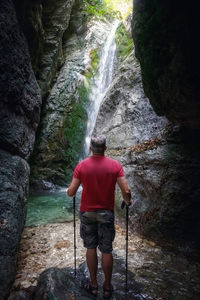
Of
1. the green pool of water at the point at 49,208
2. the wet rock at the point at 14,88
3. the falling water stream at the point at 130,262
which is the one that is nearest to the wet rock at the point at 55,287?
the falling water stream at the point at 130,262

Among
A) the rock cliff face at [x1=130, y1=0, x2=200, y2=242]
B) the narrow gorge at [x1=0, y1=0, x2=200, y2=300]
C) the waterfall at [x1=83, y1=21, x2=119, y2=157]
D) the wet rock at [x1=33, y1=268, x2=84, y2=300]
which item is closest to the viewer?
the wet rock at [x1=33, y1=268, x2=84, y2=300]

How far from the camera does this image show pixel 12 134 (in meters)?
3.80

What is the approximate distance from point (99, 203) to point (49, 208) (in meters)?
6.20

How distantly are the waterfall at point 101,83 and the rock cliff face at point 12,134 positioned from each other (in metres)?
8.78

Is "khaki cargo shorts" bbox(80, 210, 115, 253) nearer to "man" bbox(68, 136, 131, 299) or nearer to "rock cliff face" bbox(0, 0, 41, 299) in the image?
"man" bbox(68, 136, 131, 299)

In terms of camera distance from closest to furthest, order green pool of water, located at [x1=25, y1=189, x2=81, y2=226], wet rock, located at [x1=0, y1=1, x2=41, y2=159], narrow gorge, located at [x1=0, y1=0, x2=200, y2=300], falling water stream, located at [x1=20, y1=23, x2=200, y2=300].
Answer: narrow gorge, located at [x1=0, y1=0, x2=200, y2=300] → falling water stream, located at [x1=20, y1=23, x2=200, y2=300] → wet rock, located at [x1=0, y1=1, x2=41, y2=159] → green pool of water, located at [x1=25, y1=189, x2=81, y2=226]

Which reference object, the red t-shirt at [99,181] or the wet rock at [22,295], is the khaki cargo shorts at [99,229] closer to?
the red t-shirt at [99,181]

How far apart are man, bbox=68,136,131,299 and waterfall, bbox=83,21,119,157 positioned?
10097 mm

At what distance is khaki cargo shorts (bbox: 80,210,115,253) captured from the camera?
293cm

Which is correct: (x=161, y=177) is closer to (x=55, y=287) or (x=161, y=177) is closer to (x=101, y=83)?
(x=55, y=287)

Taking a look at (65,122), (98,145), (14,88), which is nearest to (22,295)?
(98,145)

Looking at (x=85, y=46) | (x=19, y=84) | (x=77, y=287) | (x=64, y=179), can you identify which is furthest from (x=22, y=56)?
(x=85, y=46)

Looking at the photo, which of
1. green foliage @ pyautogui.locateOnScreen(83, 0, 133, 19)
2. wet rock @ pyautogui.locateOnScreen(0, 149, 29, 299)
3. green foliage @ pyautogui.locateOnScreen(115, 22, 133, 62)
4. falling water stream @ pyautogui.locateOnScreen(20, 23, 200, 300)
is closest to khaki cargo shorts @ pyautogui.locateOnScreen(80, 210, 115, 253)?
falling water stream @ pyautogui.locateOnScreen(20, 23, 200, 300)

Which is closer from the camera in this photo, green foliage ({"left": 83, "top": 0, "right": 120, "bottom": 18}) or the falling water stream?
the falling water stream
